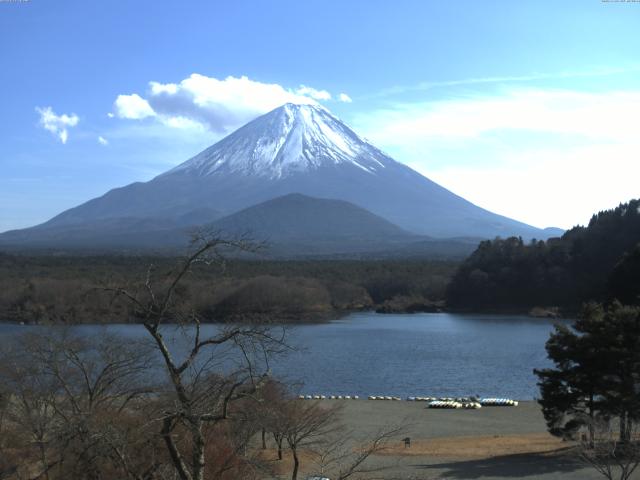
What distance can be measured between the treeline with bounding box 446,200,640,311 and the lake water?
6.63 metres

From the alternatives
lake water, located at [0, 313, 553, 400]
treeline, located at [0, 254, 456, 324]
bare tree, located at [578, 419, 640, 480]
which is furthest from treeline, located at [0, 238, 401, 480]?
treeline, located at [0, 254, 456, 324]

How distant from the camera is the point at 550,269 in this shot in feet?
167

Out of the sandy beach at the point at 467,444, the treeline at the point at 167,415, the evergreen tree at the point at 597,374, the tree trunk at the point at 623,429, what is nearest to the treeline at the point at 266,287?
the sandy beach at the point at 467,444

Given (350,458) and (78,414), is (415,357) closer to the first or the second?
(350,458)

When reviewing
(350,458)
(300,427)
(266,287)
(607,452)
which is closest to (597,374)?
(607,452)

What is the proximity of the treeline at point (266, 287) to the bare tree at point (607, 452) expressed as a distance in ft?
74.0

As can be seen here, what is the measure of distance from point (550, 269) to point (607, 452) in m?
42.8

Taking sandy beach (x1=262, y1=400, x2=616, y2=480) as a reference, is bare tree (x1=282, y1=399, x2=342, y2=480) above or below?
above

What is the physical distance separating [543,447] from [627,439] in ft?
9.87

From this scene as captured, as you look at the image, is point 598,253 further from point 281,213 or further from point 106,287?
point 281,213

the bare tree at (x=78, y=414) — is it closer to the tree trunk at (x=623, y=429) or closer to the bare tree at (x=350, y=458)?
the bare tree at (x=350, y=458)

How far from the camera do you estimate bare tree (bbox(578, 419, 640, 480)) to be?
30.8ft

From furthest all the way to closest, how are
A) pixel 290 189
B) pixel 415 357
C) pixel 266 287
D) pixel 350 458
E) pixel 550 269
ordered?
pixel 290 189 < pixel 550 269 < pixel 266 287 < pixel 415 357 < pixel 350 458

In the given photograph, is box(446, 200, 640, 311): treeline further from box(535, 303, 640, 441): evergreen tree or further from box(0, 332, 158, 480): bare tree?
box(0, 332, 158, 480): bare tree
